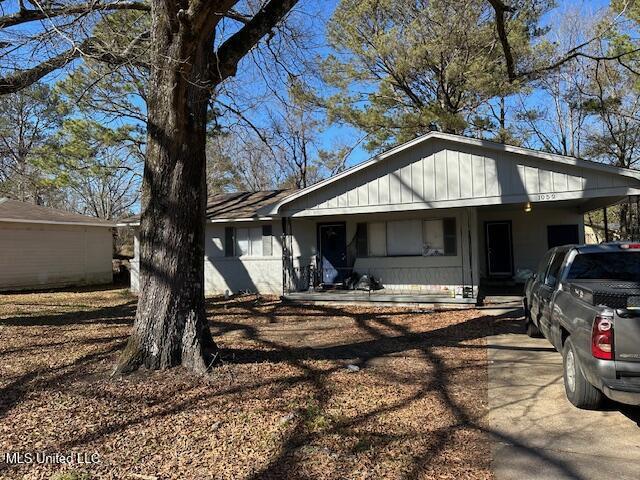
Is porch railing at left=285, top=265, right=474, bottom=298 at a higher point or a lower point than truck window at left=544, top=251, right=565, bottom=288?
lower

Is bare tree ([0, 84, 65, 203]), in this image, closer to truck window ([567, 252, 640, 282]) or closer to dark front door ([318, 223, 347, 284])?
dark front door ([318, 223, 347, 284])

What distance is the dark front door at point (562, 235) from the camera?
48.9 feet

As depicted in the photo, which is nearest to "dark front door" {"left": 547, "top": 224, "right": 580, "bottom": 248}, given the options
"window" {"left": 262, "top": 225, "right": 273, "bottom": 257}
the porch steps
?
the porch steps

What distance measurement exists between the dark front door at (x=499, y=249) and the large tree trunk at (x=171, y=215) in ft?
41.7

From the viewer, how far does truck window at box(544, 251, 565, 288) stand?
645 cm

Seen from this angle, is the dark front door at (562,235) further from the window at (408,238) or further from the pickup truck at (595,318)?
the pickup truck at (595,318)

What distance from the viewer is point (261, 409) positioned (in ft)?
15.5

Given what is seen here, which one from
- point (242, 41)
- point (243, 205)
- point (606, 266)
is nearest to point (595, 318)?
point (606, 266)

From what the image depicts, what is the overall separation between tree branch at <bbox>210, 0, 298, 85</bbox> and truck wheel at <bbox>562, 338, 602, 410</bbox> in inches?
221

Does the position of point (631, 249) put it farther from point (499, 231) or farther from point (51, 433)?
point (499, 231)

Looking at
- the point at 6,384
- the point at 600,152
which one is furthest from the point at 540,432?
the point at 600,152

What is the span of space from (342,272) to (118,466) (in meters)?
11.3

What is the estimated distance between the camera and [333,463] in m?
3.65

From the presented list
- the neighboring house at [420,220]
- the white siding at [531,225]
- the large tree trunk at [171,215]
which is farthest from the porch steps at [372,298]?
the large tree trunk at [171,215]
